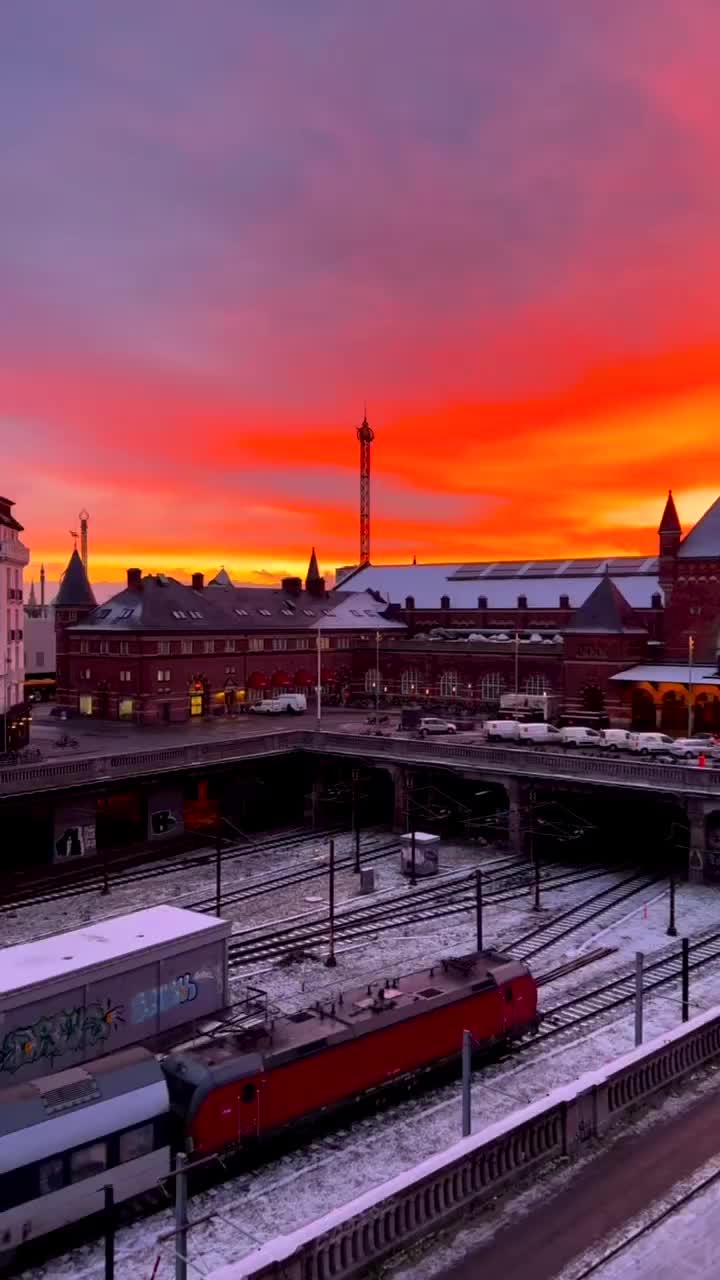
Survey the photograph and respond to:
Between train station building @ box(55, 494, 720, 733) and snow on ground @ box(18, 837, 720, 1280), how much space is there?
31.4 meters

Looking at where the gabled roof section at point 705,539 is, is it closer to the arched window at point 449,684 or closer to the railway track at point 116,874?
the arched window at point 449,684

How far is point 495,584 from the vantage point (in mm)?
109438

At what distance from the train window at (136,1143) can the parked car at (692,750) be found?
45234 mm

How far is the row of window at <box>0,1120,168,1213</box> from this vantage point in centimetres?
1808

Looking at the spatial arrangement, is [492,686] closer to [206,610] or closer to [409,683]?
[409,683]

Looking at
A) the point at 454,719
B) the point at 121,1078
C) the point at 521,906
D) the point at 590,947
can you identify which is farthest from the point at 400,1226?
the point at 454,719

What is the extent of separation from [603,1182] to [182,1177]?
8498 mm

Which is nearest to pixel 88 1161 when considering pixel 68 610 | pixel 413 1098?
pixel 413 1098

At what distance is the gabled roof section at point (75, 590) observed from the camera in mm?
90562

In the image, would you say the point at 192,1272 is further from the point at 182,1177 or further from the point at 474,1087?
the point at 474,1087

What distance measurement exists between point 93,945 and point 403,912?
2179 centimetres

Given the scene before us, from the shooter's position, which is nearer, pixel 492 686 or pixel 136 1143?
pixel 136 1143

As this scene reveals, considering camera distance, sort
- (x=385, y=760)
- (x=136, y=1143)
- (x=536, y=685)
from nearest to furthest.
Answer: (x=136, y=1143) → (x=385, y=760) → (x=536, y=685)

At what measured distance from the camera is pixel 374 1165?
22.6 meters
